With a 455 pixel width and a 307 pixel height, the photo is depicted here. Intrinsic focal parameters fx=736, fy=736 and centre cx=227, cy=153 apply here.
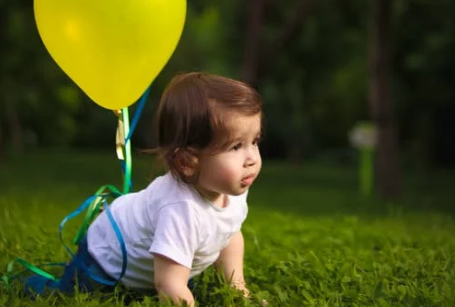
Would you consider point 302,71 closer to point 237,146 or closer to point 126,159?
point 126,159

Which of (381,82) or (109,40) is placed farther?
(381,82)

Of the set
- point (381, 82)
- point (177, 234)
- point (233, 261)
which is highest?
point (177, 234)

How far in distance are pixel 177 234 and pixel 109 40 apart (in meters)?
0.79

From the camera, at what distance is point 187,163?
7.50ft

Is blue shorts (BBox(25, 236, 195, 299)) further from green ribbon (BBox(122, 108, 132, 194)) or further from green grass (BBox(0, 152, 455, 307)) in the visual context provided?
green ribbon (BBox(122, 108, 132, 194))

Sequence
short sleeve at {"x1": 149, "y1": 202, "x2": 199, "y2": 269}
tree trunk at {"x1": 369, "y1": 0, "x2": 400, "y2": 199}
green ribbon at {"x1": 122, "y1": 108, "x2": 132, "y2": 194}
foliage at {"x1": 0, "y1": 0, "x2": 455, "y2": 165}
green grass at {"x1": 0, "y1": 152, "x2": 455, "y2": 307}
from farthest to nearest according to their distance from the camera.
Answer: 1. foliage at {"x1": 0, "y1": 0, "x2": 455, "y2": 165}
2. tree trunk at {"x1": 369, "y1": 0, "x2": 400, "y2": 199}
3. green ribbon at {"x1": 122, "y1": 108, "x2": 132, "y2": 194}
4. green grass at {"x1": 0, "y1": 152, "x2": 455, "y2": 307}
5. short sleeve at {"x1": 149, "y1": 202, "x2": 199, "y2": 269}

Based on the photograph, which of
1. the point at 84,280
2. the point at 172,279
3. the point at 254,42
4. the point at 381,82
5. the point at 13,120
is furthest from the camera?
the point at 13,120

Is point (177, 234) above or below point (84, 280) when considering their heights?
above

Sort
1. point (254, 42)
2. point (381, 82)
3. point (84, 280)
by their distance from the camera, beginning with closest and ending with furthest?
point (84, 280) → point (381, 82) → point (254, 42)

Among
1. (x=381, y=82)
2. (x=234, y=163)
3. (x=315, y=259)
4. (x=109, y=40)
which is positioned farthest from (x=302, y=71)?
(x=234, y=163)

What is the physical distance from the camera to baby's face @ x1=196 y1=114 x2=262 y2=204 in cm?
226

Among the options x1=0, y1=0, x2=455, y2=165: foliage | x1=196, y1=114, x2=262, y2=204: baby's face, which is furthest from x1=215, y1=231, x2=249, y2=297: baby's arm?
x1=0, y1=0, x2=455, y2=165: foliage

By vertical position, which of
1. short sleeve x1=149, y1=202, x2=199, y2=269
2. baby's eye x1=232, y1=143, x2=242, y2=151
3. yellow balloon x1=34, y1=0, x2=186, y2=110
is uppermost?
yellow balloon x1=34, y1=0, x2=186, y2=110

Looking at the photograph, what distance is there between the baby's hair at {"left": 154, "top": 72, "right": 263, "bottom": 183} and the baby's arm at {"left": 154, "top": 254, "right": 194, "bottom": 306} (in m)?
0.27
